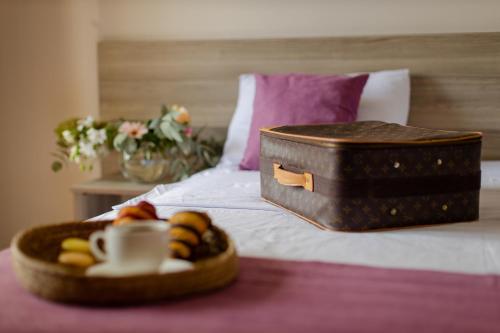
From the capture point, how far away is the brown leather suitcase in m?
1.38

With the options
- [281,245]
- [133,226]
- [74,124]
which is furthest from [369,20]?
[133,226]

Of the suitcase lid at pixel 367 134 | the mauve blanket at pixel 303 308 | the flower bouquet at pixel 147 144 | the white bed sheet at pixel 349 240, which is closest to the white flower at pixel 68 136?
the flower bouquet at pixel 147 144

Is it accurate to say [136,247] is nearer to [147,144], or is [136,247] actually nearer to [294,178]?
[294,178]

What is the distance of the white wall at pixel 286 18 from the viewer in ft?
8.56

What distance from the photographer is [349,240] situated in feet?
4.31

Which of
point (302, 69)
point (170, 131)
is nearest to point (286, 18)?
point (302, 69)

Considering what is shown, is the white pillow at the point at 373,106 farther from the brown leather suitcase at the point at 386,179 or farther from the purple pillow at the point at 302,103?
the brown leather suitcase at the point at 386,179

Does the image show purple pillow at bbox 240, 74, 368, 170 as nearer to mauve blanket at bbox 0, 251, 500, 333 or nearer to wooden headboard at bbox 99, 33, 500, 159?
wooden headboard at bbox 99, 33, 500, 159

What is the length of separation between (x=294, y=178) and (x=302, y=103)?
2.69 feet

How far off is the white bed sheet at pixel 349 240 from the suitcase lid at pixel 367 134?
7.8 inches

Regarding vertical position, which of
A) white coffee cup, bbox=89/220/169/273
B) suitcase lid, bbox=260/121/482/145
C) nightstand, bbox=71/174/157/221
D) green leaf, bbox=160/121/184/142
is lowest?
nightstand, bbox=71/174/157/221

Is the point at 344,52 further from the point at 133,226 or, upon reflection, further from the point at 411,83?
the point at 133,226

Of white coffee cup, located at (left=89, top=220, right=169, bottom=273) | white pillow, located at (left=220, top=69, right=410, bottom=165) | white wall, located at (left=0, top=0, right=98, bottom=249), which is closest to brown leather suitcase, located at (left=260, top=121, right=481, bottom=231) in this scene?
white coffee cup, located at (left=89, top=220, right=169, bottom=273)

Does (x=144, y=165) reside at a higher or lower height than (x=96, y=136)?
lower
